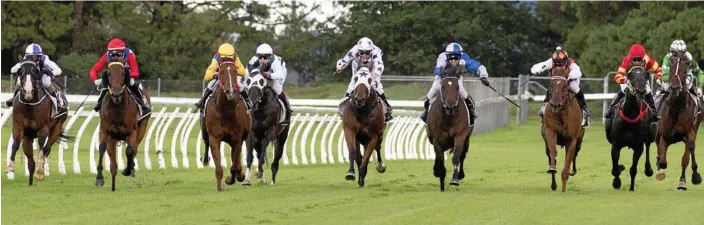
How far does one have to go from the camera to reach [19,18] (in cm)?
4919

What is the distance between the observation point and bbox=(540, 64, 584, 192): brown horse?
17.1 m

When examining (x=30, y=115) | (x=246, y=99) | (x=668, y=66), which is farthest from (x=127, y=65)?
(x=668, y=66)

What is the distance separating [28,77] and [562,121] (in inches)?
232

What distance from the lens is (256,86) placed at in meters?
18.5

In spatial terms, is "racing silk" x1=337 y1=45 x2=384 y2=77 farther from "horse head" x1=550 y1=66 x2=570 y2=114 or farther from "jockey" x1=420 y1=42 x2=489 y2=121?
"horse head" x1=550 y1=66 x2=570 y2=114

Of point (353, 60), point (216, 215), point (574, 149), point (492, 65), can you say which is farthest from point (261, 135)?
point (492, 65)

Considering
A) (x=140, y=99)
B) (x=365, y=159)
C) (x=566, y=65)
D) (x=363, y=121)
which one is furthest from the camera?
(x=363, y=121)

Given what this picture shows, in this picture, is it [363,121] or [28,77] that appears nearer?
[28,77]

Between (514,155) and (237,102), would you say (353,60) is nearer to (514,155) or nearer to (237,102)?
(237,102)

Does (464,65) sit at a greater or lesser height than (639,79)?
greater

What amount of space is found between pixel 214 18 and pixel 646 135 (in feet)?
125

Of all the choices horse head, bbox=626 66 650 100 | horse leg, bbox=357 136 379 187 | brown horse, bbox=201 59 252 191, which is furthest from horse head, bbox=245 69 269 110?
horse head, bbox=626 66 650 100

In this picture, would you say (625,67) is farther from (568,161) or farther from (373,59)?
(373,59)

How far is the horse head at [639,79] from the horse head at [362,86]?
2.85m
